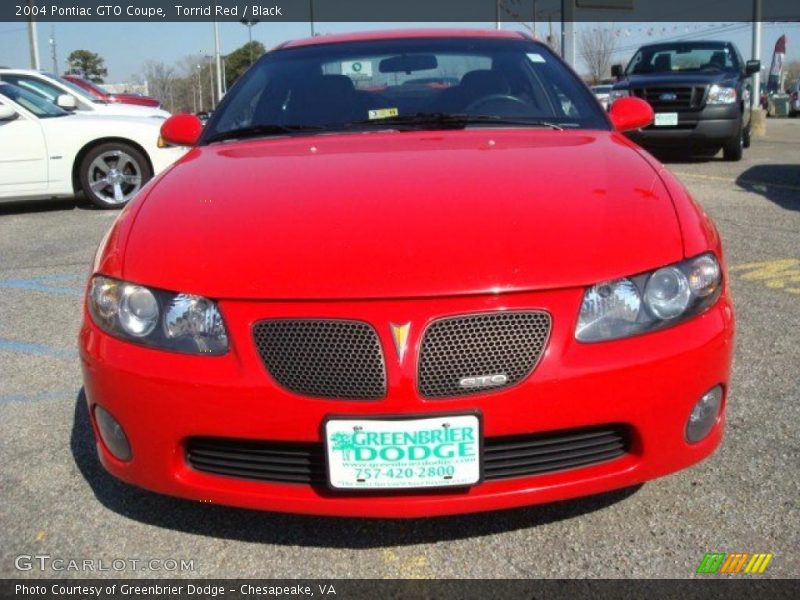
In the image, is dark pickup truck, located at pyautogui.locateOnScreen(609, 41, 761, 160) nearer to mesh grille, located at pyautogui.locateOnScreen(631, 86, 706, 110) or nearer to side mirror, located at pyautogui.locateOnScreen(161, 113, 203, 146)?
mesh grille, located at pyautogui.locateOnScreen(631, 86, 706, 110)

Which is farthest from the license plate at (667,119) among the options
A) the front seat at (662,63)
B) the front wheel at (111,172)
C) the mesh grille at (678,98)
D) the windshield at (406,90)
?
the windshield at (406,90)

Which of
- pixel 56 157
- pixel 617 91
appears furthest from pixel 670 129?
pixel 56 157

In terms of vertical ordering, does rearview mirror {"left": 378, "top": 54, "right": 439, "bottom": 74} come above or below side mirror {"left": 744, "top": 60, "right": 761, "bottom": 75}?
below

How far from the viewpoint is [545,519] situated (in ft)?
7.67

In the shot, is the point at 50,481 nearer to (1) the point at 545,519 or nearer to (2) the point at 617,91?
(1) the point at 545,519

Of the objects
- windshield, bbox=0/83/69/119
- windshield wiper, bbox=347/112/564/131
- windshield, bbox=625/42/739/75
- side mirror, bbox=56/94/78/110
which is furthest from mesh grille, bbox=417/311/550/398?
windshield, bbox=625/42/739/75

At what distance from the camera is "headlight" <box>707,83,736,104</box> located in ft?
35.4

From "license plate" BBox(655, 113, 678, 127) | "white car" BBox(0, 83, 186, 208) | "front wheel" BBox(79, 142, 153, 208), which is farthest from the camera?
"license plate" BBox(655, 113, 678, 127)

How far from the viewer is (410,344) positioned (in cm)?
195

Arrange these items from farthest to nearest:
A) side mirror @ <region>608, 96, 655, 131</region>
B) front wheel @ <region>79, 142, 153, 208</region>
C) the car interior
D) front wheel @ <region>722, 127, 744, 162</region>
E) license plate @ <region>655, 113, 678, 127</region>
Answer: front wheel @ <region>722, 127, 744, 162</region>
license plate @ <region>655, 113, 678, 127</region>
front wheel @ <region>79, 142, 153, 208</region>
side mirror @ <region>608, 96, 655, 131</region>
the car interior

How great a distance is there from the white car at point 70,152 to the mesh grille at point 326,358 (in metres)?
6.96

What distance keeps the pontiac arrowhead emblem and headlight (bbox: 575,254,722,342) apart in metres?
0.40

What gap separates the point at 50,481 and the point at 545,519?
1.52 meters
